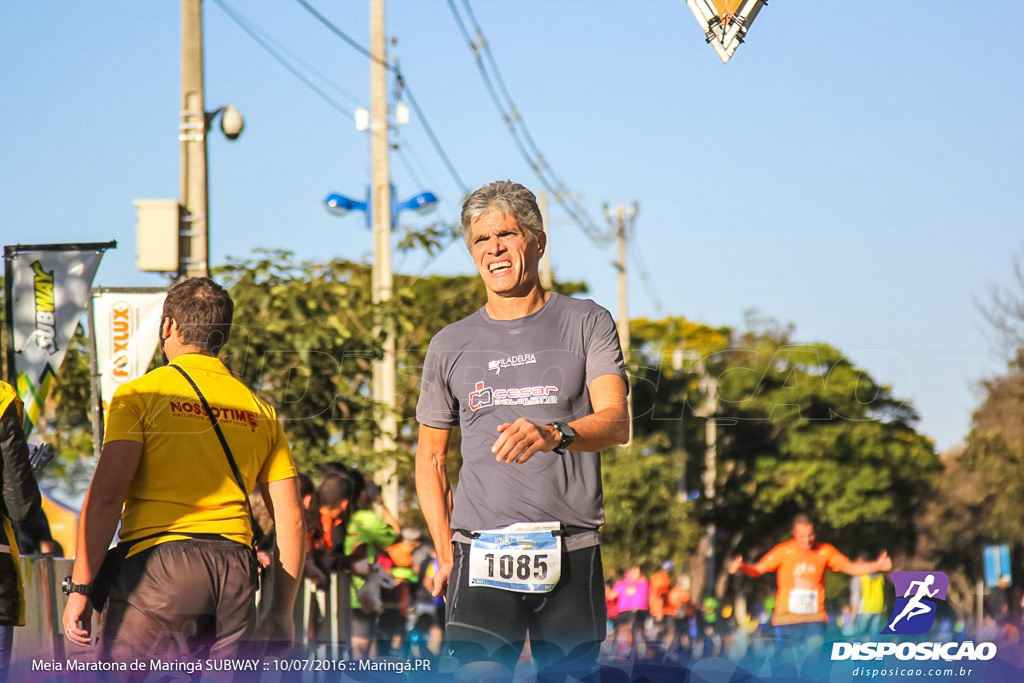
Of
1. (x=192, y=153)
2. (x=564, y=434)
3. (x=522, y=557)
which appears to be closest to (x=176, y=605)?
(x=522, y=557)

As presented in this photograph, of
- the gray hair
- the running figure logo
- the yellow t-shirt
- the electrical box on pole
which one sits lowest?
the running figure logo

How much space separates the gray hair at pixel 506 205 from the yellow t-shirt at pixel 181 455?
40.4 inches

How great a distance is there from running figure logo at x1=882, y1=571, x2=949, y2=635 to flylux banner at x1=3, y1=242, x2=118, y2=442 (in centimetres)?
431

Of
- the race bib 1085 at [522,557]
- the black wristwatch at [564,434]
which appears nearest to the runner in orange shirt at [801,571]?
the race bib 1085 at [522,557]

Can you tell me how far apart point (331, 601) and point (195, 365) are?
14.8 feet

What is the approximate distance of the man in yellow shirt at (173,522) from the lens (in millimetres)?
4504

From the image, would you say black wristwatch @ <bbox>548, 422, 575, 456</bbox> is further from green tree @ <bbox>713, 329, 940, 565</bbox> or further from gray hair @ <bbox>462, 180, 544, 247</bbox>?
green tree @ <bbox>713, 329, 940, 565</bbox>

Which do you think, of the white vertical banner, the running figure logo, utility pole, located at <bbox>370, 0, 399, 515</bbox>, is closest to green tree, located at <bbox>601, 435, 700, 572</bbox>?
utility pole, located at <bbox>370, 0, 399, 515</bbox>

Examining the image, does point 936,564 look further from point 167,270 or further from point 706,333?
point 167,270

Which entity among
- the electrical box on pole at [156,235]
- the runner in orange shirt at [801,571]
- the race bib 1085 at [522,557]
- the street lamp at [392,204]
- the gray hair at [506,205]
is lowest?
the runner in orange shirt at [801,571]

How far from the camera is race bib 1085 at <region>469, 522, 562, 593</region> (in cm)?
435

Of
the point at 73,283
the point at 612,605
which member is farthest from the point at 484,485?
the point at 612,605

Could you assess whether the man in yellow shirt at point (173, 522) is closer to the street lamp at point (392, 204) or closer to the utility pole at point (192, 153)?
the utility pole at point (192, 153)

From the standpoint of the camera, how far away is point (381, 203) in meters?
16.7
